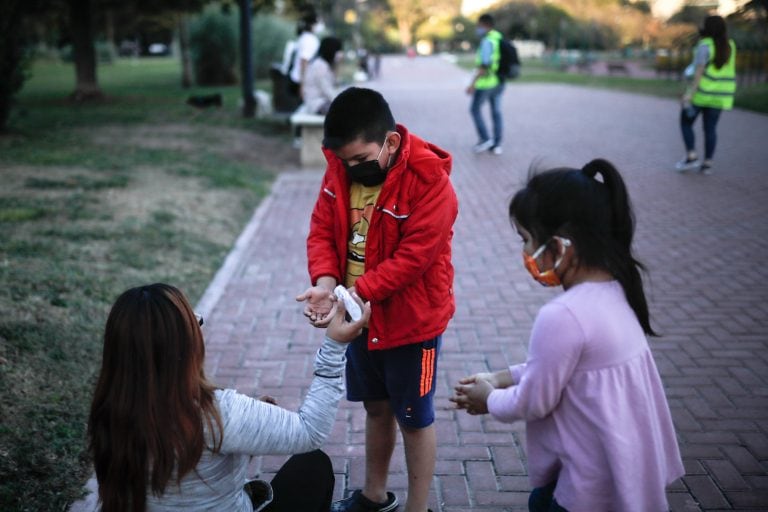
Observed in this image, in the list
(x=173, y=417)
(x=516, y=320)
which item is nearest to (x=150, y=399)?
(x=173, y=417)

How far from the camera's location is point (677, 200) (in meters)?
7.88

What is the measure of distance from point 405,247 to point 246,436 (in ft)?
2.63

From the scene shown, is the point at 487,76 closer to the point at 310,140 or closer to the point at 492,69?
the point at 492,69

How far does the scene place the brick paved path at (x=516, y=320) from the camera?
9.93ft

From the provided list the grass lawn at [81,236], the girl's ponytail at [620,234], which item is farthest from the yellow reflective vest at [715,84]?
the girl's ponytail at [620,234]

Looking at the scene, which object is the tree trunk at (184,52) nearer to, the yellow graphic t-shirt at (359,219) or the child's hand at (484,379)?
the yellow graphic t-shirt at (359,219)

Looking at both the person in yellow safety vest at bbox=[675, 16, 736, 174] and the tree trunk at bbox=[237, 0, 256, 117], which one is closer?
the person in yellow safety vest at bbox=[675, 16, 736, 174]

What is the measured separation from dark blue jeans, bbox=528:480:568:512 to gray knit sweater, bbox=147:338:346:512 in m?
0.65

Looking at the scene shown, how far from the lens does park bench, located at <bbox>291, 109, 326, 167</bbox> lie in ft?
32.0

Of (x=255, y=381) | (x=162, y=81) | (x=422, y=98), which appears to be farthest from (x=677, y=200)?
(x=162, y=81)

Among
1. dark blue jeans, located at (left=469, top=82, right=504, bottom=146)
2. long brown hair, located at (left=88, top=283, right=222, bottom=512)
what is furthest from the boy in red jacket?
dark blue jeans, located at (left=469, top=82, right=504, bottom=146)

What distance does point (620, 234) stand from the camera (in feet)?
5.74

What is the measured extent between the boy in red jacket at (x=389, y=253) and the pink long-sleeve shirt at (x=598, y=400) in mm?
620

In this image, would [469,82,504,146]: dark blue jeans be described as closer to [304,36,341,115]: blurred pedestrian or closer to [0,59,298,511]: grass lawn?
[304,36,341,115]: blurred pedestrian
